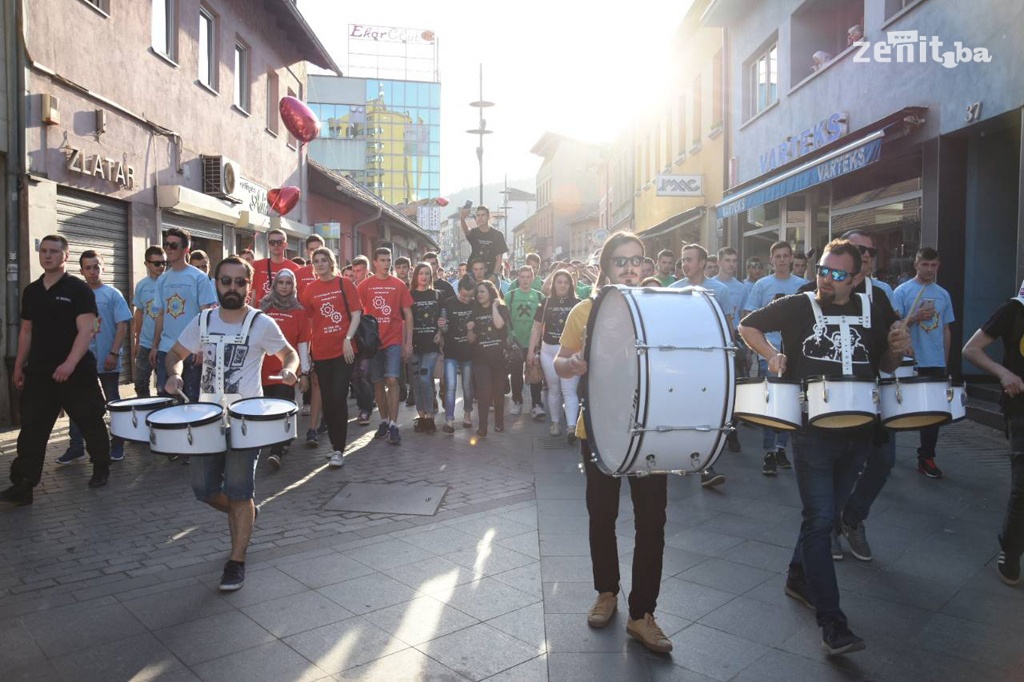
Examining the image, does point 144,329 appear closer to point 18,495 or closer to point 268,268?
point 268,268

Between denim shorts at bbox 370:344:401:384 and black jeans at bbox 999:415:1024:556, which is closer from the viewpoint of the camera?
black jeans at bbox 999:415:1024:556

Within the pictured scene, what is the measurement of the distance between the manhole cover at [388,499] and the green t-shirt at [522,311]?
426 centimetres

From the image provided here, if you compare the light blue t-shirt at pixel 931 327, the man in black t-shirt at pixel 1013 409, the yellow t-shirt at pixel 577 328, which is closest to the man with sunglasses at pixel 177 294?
the yellow t-shirt at pixel 577 328

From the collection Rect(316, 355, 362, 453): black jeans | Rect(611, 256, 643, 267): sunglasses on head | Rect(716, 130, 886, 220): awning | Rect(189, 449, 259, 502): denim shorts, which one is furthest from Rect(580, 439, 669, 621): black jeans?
Rect(716, 130, 886, 220): awning

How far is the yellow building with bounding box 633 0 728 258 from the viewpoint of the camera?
66.8 feet

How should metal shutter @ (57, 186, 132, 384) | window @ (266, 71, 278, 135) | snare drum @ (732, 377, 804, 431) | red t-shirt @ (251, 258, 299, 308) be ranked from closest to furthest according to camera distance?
1. snare drum @ (732, 377, 804, 431)
2. red t-shirt @ (251, 258, 299, 308)
3. metal shutter @ (57, 186, 132, 384)
4. window @ (266, 71, 278, 135)

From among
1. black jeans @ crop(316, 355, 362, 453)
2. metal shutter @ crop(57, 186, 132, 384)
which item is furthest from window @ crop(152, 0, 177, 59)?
black jeans @ crop(316, 355, 362, 453)

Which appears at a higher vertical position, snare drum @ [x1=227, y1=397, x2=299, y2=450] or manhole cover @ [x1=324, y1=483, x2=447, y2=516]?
snare drum @ [x1=227, y1=397, x2=299, y2=450]

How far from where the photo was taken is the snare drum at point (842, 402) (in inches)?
141

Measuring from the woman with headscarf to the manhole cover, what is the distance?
4.10ft

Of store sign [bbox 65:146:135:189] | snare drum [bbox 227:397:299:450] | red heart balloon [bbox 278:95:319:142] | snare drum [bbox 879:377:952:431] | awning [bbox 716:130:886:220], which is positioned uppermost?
red heart balloon [bbox 278:95:319:142]

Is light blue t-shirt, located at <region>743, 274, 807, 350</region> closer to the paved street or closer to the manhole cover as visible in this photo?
the paved street

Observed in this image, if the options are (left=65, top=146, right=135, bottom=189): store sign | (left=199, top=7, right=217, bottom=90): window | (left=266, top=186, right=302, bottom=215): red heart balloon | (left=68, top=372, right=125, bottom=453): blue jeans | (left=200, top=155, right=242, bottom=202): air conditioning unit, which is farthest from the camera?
(left=266, top=186, right=302, bottom=215): red heart balloon

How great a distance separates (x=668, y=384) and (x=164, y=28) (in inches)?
509
